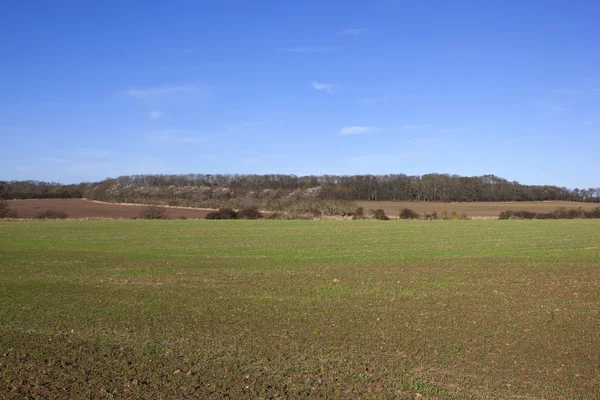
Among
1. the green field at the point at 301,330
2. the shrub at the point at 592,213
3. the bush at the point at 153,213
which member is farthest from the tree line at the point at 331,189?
the green field at the point at 301,330

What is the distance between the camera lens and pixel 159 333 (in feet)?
34.5

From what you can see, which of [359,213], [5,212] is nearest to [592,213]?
[359,213]

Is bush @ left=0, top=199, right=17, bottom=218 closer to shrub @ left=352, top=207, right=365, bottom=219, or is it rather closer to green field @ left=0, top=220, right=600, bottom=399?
shrub @ left=352, top=207, right=365, bottom=219

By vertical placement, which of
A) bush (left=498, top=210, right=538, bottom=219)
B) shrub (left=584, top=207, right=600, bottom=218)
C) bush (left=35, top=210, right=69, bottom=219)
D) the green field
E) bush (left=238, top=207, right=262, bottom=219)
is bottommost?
the green field

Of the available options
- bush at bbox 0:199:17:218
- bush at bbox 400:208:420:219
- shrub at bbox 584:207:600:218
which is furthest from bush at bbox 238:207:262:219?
shrub at bbox 584:207:600:218

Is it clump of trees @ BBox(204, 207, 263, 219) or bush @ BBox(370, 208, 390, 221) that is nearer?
clump of trees @ BBox(204, 207, 263, 219)

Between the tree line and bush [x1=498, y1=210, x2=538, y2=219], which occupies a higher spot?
the tree line

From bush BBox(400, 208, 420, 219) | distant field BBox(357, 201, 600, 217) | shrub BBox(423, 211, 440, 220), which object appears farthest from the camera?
distant field BBox(357, 201, 600, 217)

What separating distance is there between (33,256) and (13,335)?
1708cm

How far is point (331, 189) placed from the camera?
108 m

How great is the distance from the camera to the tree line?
111438 millimetres

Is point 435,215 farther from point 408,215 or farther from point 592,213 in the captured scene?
point 592,213

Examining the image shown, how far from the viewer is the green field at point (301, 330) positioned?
25.0ft

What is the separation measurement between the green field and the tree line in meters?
86.9
